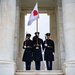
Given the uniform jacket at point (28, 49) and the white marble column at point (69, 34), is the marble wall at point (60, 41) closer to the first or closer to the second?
Result: the uniform jacket at point (28, 49)

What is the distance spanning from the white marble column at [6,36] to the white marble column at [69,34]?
7.87 ft

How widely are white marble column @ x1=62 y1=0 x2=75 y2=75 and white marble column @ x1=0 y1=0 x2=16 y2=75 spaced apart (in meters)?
2.40

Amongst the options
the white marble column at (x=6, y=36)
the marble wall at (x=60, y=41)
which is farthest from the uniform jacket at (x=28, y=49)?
the marble wall at (x=60, y=41)

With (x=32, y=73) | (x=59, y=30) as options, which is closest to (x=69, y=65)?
(x=32, y=73)

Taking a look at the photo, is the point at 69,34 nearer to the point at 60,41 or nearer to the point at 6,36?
the point at 6,36

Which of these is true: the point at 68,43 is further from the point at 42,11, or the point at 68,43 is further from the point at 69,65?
the point at 42,11

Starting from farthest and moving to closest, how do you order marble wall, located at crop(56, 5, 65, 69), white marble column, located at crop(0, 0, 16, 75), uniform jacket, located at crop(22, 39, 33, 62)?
1. marble wall, located at crop(56, 5, 65, 69)
2. uniform jacket, located at crop(22, 39, 33, 62)
3. white marble column, located at crop(0, 0, 16, 75)

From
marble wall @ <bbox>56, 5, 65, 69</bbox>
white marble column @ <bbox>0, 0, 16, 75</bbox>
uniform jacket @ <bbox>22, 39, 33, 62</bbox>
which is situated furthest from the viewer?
marble wall @ <bbox>56, 5, 65, 69</bbox>

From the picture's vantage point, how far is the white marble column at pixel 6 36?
932cm

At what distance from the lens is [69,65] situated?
370 inches

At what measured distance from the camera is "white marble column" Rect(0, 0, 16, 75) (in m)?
9.32

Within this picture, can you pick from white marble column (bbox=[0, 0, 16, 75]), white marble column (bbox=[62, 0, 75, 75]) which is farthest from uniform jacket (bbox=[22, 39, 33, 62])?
white marble column (bbox=[62, 0, 75, 75])

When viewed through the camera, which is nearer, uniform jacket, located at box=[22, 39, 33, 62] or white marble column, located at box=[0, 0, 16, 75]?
white marble column, located at box=[0, 0, 16, 75]

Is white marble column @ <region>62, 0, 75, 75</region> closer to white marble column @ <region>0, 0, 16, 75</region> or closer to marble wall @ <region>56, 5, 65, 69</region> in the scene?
white marble column @ <region>0, 0, 16, 75</region>
